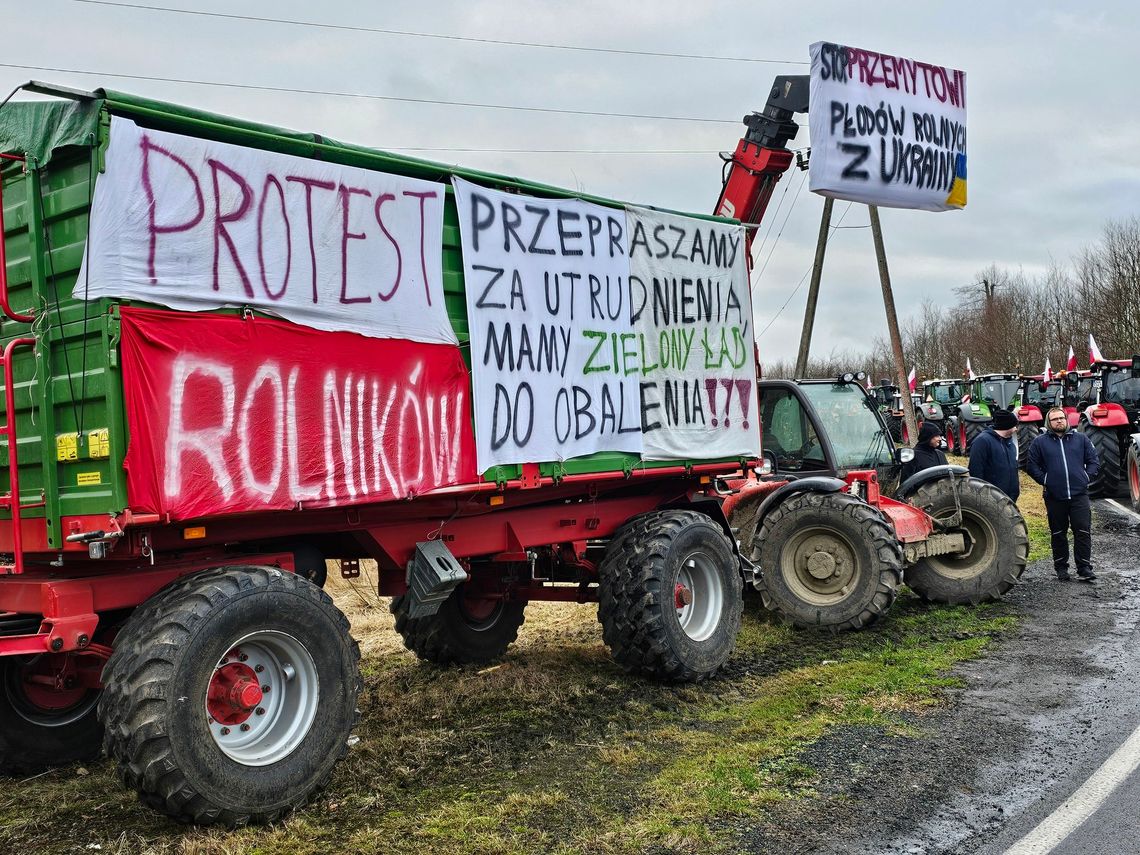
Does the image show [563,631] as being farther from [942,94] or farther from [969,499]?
[942,94]

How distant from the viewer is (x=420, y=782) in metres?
5.11

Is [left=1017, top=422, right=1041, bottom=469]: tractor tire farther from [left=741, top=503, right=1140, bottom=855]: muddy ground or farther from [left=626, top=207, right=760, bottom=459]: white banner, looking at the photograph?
[left=626, top=207, right=760, bottom=459]: white banner

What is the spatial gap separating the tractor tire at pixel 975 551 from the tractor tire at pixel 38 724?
6848 millimetres

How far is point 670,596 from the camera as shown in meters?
6.86

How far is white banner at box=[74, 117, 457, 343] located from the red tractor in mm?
14674

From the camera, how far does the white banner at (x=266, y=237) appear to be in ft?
14.4

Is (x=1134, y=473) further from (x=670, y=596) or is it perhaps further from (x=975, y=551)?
(x=670, y=596)

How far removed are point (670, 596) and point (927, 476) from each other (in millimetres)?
4018

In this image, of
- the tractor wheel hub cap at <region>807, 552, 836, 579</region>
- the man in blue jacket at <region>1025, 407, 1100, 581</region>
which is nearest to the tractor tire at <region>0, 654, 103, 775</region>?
the tractor wheel hub cap at <region>807, 552, 836, 579</region>

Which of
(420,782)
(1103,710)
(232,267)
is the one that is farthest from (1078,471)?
(232,267)

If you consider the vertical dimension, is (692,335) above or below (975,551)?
above

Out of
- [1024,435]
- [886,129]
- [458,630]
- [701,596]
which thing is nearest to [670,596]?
[701,596]

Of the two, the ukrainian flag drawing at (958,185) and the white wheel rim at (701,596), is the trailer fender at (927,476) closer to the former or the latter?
the ukrainian flag drawing at (958,185)

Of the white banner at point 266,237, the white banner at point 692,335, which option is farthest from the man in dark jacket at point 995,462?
the white banner at point 266,237
